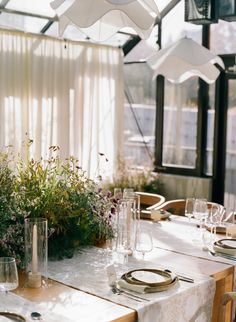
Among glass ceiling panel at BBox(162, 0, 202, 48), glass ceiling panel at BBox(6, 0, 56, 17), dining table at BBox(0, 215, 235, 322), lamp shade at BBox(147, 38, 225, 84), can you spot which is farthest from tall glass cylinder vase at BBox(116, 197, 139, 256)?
glass ceiling panel at BBox(162, 0, 202, 48)

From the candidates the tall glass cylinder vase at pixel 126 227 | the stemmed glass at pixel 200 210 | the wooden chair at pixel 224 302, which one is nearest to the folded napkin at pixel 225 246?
the stemmed glass at pixel 200 210

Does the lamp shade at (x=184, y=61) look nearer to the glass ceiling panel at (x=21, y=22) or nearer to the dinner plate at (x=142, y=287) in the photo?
the glass ceiling panel at (x=21, y=22)

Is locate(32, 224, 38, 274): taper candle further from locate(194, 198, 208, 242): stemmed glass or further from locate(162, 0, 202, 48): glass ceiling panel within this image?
locate(162, 0, 202, 48): glass ceiling panel

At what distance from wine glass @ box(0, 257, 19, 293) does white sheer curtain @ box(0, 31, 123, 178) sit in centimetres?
336

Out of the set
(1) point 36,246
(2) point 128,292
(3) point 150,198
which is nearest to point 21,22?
(3) point 150,198

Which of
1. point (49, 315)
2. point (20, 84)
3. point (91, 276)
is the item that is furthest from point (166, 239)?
point (20, 84)

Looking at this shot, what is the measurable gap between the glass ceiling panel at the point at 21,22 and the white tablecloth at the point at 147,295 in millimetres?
3283

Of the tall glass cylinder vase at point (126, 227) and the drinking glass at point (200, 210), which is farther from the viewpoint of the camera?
the drinking glass at point (200, 210)

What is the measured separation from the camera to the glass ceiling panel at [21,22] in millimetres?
5566

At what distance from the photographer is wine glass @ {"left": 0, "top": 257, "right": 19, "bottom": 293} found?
225 cm

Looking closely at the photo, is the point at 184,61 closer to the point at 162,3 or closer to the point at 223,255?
the point at 223,255

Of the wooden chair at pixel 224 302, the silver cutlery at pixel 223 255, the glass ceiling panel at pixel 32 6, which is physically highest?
the glass ceiling panel at pixel 32 6

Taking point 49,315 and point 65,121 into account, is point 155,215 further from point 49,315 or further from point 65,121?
point 65,121

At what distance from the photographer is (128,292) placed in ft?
8.05
